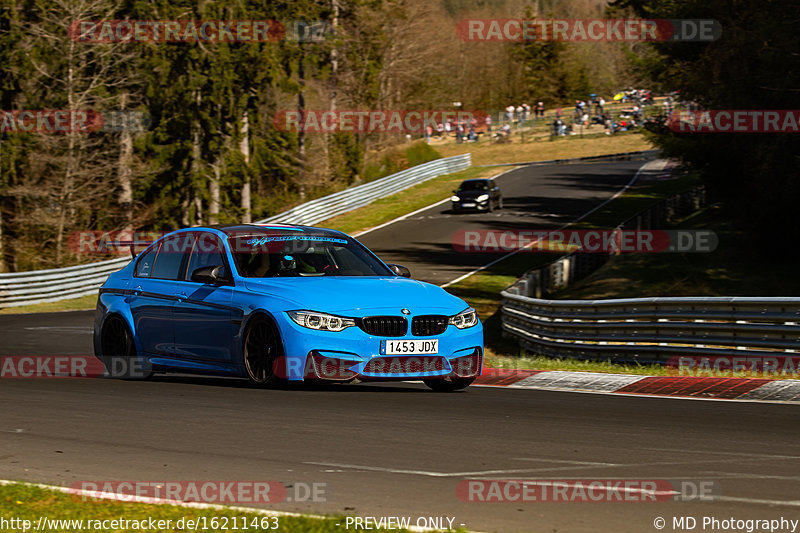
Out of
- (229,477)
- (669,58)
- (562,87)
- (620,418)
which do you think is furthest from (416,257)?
(562,87)

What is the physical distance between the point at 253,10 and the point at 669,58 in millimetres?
18676

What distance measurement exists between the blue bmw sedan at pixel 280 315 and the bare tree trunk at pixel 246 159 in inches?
1449

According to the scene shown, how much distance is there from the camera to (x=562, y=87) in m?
124

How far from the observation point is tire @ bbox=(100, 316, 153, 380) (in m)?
11.5

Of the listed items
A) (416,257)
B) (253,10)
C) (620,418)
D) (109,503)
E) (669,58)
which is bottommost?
(416,257)

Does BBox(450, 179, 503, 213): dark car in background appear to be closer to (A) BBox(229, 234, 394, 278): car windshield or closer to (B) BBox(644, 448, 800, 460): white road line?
(A) BBox(229, 234, 394, 278): car windshield

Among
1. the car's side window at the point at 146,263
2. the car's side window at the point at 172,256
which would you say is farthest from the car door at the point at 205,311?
the car's side window at the point at 146,263

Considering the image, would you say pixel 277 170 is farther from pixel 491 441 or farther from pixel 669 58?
pixel 491 441

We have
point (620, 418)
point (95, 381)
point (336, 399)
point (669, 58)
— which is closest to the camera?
point (620, 418)

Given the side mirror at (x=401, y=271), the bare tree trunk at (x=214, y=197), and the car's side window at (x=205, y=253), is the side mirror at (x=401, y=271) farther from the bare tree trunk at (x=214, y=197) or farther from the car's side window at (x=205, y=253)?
the bare tree trunk at (x=214, y=197)

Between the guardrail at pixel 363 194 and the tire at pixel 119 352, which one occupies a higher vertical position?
the tire at pixel 119 352

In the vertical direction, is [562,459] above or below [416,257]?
above

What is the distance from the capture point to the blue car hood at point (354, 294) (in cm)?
945

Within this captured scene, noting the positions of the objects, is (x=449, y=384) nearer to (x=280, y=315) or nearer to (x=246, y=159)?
(x=280, y=315)
